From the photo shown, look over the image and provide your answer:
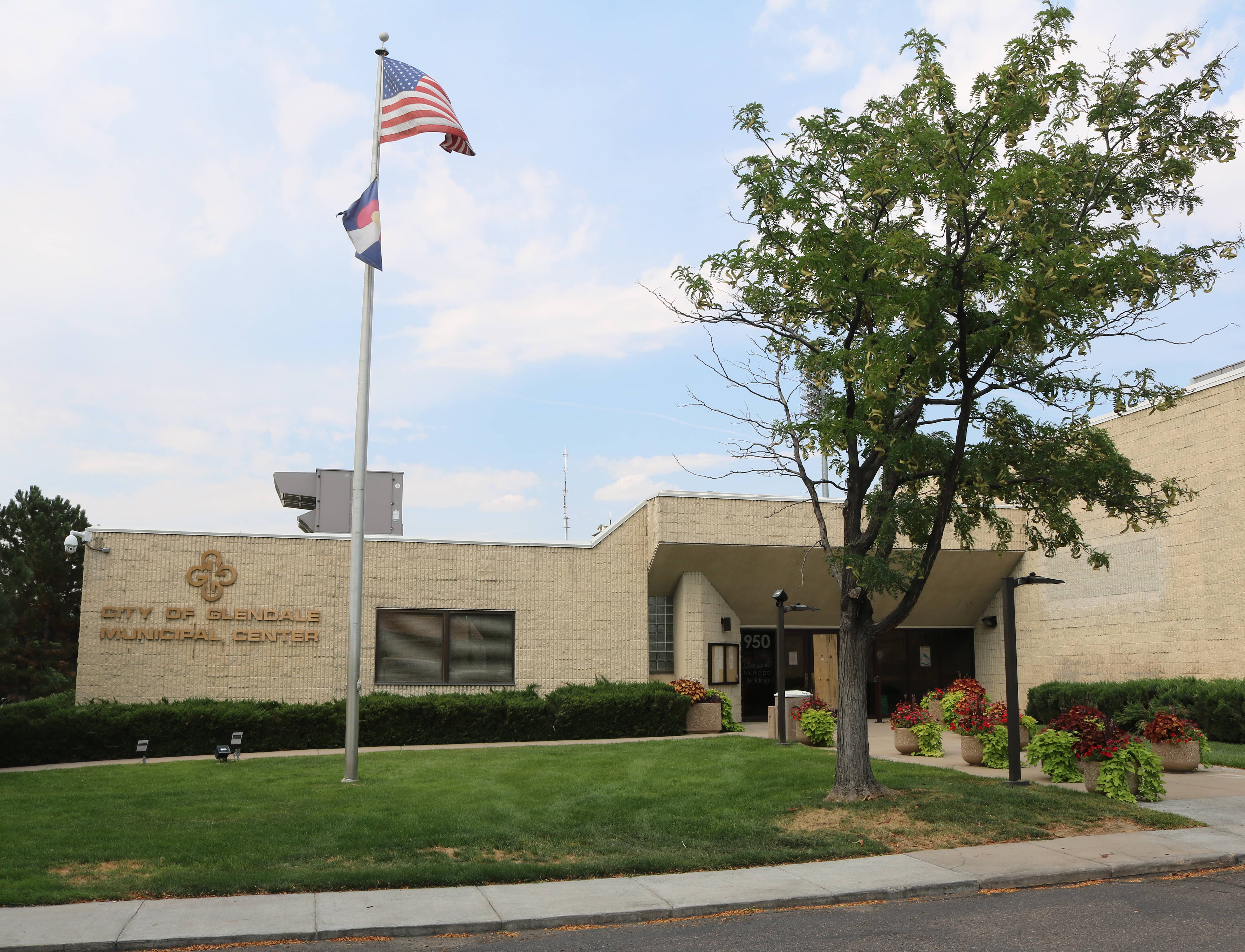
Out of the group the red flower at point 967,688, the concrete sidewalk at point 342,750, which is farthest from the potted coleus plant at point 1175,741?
the concrete sidewalk at point 342,750

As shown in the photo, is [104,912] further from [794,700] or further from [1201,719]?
[1201,719]

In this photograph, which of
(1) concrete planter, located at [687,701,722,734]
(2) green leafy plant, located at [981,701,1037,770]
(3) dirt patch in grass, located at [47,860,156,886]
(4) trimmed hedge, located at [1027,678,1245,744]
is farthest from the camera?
(1) concrete planter, located at [687,701,722,734]

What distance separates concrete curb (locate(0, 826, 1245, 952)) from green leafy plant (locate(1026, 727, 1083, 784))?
307 cm

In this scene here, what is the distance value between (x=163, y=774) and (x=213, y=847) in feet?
21.0

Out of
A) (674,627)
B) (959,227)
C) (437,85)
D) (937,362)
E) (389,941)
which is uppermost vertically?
(437,85)

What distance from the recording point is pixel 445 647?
22.9 meters

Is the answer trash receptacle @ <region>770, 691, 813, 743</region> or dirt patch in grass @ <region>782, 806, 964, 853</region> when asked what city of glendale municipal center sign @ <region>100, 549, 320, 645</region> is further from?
dirt patch in grass @ <region>782, 806, 964, 853</region>

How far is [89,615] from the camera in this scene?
20.9 meters

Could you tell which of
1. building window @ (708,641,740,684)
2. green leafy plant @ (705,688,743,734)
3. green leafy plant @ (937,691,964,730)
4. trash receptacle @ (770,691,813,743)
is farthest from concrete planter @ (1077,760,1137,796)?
building window @ (708,641,740,684)

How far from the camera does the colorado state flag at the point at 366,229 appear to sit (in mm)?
15336

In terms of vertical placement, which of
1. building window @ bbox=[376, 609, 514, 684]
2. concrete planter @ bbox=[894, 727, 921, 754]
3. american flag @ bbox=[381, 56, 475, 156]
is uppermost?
american flag @ bbox=[381, 56, 475, 156]

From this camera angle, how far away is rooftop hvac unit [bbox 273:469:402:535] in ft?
83.8

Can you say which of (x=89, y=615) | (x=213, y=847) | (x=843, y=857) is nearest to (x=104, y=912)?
(x=213, y=847)

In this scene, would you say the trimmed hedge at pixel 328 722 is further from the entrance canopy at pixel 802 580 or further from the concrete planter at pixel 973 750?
the concrete planter at pixel 973 750
